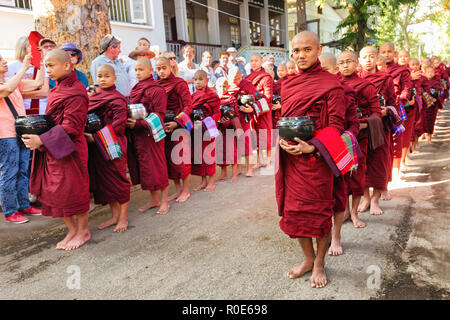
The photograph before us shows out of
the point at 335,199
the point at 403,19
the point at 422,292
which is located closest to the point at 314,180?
the point at 335,199

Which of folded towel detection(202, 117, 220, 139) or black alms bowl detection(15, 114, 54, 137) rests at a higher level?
black alms bowl detection(15, 114, 54, 137)

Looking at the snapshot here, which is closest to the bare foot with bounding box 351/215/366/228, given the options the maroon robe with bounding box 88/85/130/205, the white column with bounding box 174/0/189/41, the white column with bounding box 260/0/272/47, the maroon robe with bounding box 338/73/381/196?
the maroon robe with bounding box 338/73/381/196

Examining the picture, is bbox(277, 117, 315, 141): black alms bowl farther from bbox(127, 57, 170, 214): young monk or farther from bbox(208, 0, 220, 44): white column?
bbox(208, 0, 220, 44): white column

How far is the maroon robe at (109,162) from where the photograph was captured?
3.90m

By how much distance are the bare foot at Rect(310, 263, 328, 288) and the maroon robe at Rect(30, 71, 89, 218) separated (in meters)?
2.29

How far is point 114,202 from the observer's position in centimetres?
411

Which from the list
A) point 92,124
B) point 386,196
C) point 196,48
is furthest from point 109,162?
point 196,48

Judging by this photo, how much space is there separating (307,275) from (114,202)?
2.33 metres

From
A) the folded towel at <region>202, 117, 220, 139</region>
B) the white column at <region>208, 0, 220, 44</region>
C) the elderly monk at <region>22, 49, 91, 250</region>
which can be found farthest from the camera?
the white column at <region>208, 0, 220, 44</region>

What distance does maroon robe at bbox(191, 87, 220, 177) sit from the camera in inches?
211

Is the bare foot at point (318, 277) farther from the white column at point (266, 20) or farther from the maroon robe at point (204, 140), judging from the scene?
the white column at point (266, 20)

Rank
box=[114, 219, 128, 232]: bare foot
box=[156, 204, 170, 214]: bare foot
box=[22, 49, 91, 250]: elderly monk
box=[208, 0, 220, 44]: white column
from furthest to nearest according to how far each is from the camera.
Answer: box=[208, 0, 220, 44]: white column, box=[156, 204, 170, 214]: bare foot, box=[114, 219, 128, 232]: bare foot, box=[22, 49, 91, 250]: elderly monk

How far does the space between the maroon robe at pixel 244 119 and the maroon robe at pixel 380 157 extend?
88.1 inches
